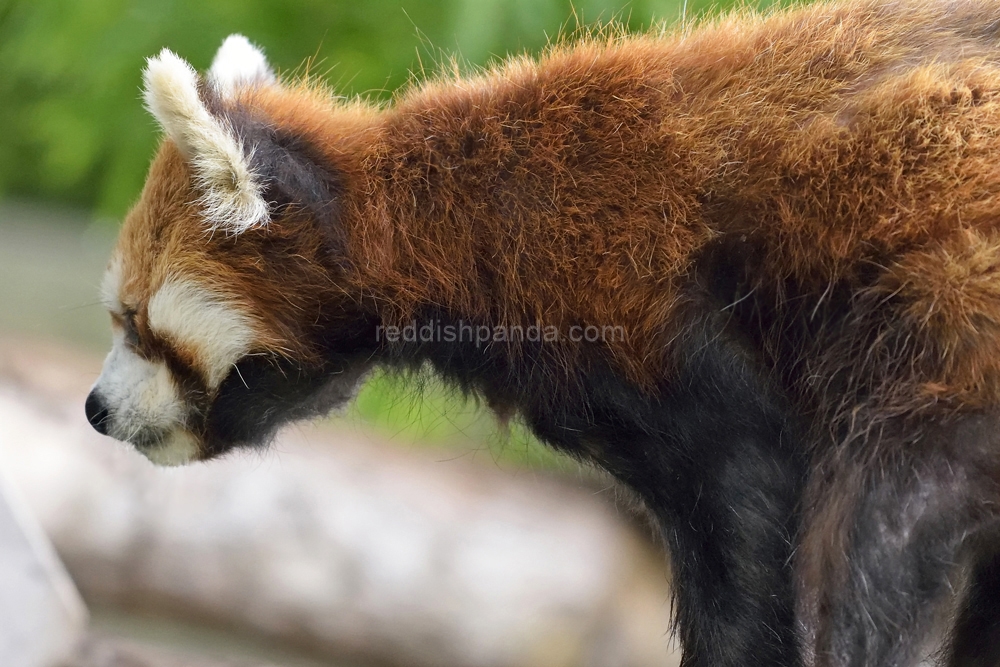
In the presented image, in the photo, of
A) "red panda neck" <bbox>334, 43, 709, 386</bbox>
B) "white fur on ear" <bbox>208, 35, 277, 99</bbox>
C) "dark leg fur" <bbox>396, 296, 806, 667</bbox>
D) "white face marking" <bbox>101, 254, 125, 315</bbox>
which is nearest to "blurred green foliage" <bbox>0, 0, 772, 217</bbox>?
"white fur on ear" <bbox>208, 35, 277, 99</bbox>

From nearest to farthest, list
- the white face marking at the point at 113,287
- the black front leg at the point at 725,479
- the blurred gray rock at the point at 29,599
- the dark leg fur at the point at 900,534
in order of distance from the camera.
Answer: the dark leg fur at the point at 900,534 < the black front leg at the point at 725,479 < the white face marking at the point at 113,287 < the blurred gray rock at the point at 29,599

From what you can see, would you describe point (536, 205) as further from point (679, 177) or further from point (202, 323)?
point (202, 323)

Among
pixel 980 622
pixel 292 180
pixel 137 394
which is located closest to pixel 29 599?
pixel 137 394

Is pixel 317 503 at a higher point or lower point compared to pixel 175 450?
higher

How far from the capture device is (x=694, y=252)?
146 cm

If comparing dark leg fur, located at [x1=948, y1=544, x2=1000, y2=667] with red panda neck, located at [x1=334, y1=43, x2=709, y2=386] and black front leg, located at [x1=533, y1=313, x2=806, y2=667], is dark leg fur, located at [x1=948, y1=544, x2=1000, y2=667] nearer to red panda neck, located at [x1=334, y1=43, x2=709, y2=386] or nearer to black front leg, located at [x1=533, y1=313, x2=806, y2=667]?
black front leg, located at [x1=533, y1=313, x2=806, y2=667]

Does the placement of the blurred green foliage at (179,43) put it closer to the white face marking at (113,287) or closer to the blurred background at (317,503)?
the blurred background at (317,503)

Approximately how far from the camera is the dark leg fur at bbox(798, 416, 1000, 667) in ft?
4.03

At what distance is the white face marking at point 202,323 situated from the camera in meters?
1.62

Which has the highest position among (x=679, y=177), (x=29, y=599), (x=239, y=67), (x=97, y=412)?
(x=239, y=67)

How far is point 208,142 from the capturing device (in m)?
1.53

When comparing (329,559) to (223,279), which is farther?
(329,559)

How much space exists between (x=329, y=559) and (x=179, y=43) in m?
1.77

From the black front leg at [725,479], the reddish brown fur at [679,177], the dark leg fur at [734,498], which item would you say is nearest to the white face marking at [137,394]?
the reddish brown fur at [679,177]
